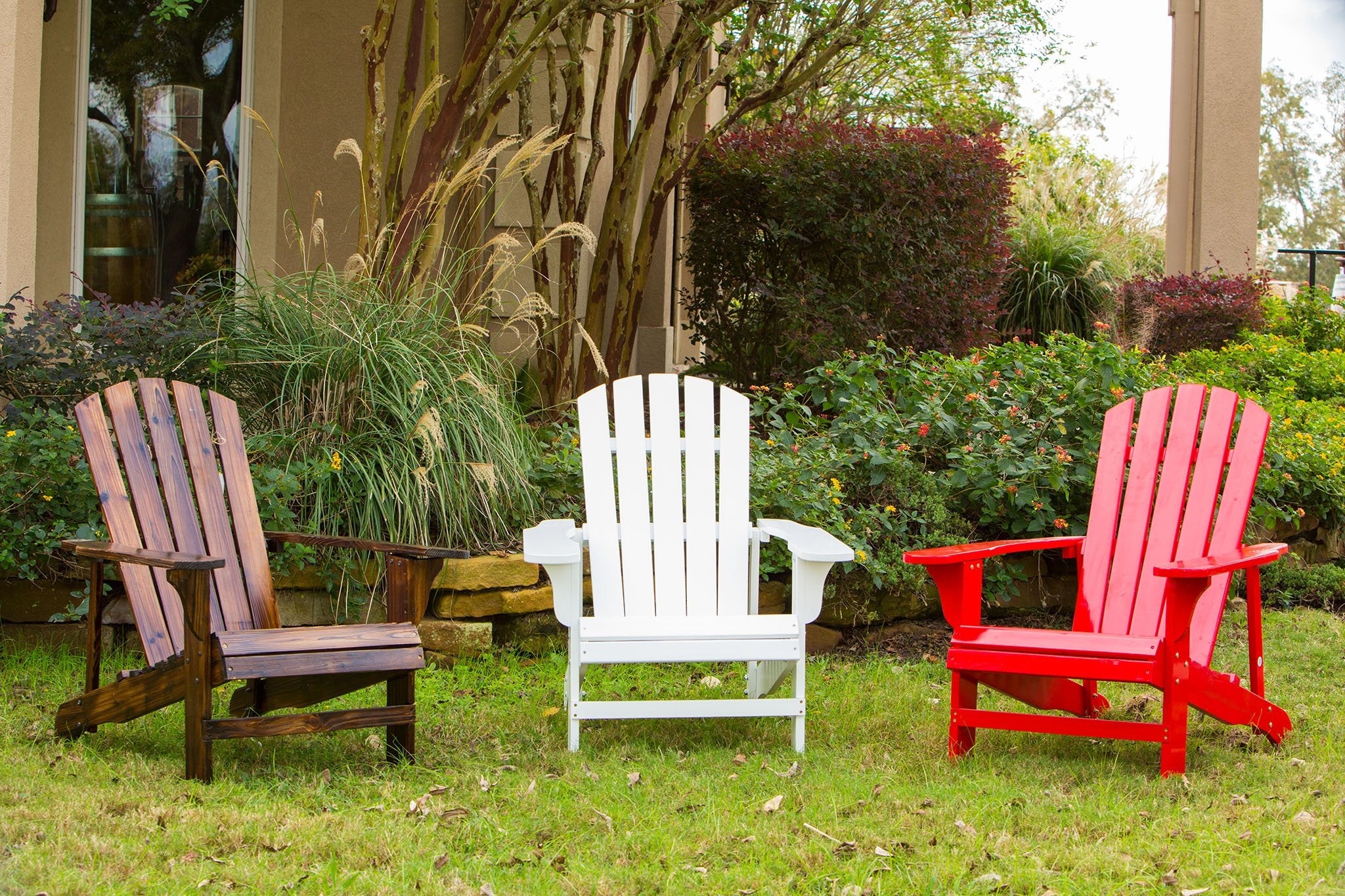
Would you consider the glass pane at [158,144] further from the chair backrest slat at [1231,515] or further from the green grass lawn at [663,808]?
the chair backrest slat at [1231,515]

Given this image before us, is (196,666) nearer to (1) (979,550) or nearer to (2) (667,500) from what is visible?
(2) (667,500)

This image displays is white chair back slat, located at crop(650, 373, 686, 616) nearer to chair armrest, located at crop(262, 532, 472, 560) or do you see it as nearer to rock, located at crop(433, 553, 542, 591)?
rock, located at crop(433, 553, 542, 591)

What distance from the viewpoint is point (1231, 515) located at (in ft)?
12.0

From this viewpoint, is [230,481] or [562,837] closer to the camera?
[562,837]

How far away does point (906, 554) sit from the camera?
343 centimetres

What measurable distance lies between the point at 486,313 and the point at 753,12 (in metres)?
2.41

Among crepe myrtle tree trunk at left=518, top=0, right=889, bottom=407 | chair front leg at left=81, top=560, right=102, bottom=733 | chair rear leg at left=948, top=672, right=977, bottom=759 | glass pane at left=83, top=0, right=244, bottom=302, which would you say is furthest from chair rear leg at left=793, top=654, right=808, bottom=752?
glass pane at left=83, top=0, right=244, bottom=302

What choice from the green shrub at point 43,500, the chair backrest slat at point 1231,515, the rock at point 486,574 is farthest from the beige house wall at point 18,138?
the chair backrest slat at point 1231,515

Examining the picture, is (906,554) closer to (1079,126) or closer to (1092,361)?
(1092,361)

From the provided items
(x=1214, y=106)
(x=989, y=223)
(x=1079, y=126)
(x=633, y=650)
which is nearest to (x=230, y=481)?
(x=633, y=650)

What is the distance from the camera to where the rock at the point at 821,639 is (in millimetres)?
4742

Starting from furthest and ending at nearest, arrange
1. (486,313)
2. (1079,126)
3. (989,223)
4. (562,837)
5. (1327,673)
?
(1079,126) < (989,223) < (486,313) < (1327,673) < (562,837)

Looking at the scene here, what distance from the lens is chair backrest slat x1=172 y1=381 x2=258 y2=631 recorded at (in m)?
3.55

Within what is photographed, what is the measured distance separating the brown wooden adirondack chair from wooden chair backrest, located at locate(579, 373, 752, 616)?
2.17 ft
